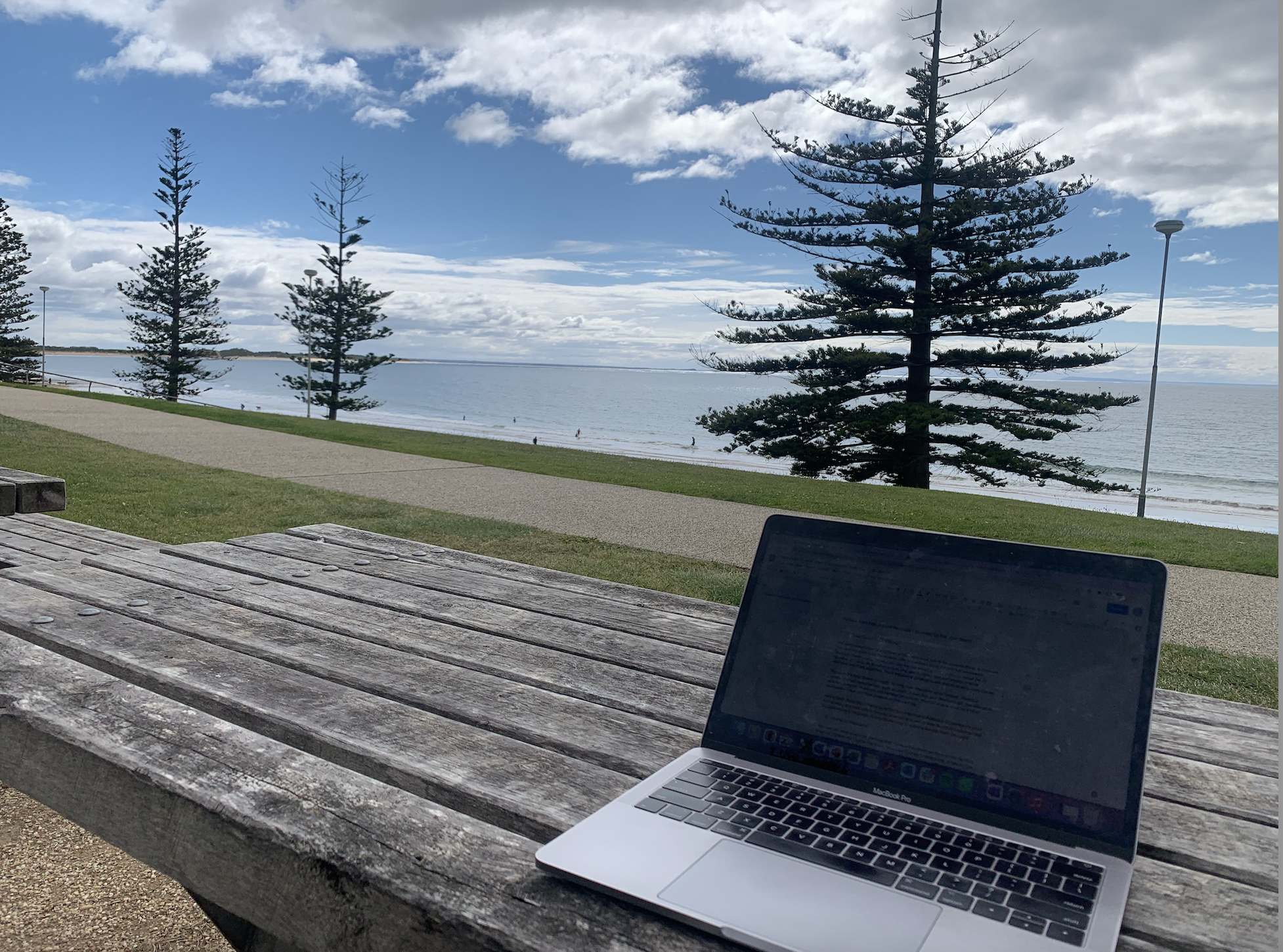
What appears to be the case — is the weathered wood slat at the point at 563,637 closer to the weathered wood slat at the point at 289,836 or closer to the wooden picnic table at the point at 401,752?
the wooden picnic table at the point at 401,752

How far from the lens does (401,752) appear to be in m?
1.03

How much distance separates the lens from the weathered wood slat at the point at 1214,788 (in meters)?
0.98

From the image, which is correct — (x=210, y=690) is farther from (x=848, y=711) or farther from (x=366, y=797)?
(x=848, y=711)

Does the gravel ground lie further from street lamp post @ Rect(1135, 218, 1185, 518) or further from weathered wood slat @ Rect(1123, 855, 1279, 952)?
street lamp post @ Rect(1135, 218, 1185, 518)

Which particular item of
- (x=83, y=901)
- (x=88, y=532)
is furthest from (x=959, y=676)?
(x=88, y=532)

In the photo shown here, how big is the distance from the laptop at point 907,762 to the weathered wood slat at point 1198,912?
0.03m

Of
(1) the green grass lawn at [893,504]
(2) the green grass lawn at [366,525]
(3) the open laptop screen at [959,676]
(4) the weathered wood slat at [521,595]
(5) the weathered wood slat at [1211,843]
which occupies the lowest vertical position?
(2) the green grass lawn at [366,525]

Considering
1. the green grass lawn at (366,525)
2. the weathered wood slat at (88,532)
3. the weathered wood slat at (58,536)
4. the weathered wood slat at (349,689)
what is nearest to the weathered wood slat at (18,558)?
the weathered wood slat at (58,536)

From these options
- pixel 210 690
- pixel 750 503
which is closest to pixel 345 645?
pixel 210 690

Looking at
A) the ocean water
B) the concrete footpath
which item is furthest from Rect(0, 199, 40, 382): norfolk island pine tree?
the concrete footpath

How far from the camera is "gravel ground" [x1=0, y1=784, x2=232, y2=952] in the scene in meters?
1.78

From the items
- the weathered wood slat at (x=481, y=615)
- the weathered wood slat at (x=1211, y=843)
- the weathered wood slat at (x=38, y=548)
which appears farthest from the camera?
the weathered wood slat at (x=38, y=548)

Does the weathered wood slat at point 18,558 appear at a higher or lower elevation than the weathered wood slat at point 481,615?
lower

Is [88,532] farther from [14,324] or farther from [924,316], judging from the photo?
[14,324]
